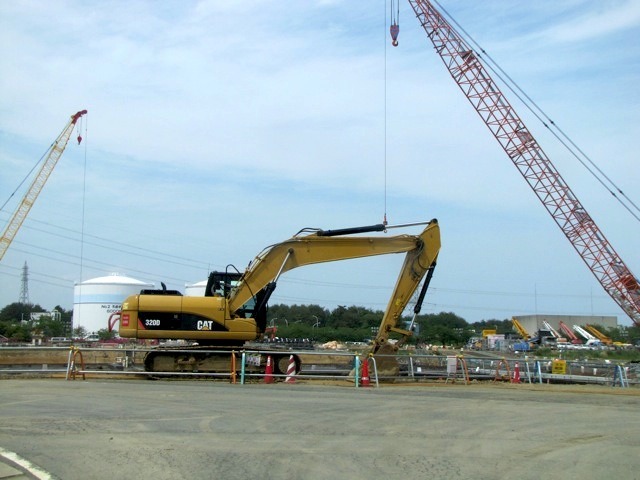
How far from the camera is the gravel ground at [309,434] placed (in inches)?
358

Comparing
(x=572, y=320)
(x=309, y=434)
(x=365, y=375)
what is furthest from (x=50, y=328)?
(x=309, y=434)

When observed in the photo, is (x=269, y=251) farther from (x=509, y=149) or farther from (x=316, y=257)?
(x=509, y=149)

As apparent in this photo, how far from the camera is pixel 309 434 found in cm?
1177

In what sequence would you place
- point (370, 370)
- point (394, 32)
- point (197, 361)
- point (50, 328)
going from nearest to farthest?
point (197, 361) → point (370, 370) → point (394, 32) → point (50, 328)

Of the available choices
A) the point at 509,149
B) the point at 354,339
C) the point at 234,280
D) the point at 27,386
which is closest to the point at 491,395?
the point at 234,280

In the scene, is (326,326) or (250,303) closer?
(250,303)

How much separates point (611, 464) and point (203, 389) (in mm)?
11979

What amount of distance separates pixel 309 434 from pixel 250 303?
13349 mm

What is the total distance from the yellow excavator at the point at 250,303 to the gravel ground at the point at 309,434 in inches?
201

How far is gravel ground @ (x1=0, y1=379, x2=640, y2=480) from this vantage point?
29.8 ft

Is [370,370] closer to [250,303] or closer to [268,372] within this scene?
[268,372]

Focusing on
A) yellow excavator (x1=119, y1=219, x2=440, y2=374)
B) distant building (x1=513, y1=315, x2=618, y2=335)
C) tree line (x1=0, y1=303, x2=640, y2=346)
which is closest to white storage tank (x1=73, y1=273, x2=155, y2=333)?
tree line (x1=0, y1=303, x2=640, y2=346)

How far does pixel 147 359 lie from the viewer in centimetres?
2438

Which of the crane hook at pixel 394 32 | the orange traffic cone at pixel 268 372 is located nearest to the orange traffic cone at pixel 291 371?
the orange traffic cone at pixel 268 372
